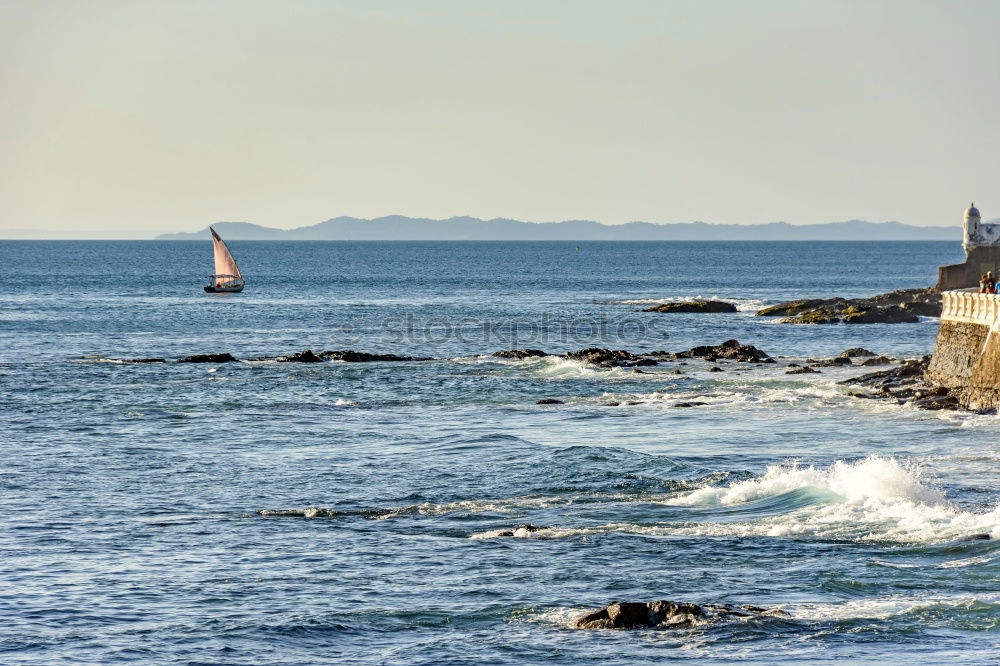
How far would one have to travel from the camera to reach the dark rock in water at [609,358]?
59.7 meters

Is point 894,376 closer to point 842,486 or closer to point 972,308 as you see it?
point 972,308

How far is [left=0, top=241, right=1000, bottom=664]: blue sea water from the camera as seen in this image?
64.8 feet

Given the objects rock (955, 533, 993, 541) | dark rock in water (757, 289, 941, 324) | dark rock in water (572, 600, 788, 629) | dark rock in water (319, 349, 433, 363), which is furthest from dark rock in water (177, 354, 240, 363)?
dark rock in water (572, 600, 788, 629)

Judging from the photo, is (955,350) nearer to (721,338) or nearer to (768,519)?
(768,519)

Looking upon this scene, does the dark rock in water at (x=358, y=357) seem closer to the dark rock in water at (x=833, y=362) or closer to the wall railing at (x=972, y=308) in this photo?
the dark rock in water at (x=833, y=362)

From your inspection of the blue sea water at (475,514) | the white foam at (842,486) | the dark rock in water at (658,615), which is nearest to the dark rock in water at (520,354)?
the blue sea water at (475,514)

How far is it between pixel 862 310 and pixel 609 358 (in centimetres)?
3113

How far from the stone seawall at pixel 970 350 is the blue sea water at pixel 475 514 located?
203 centimetres

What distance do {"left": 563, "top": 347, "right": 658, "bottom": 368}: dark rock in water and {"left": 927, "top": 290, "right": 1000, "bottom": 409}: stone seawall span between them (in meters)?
14.2

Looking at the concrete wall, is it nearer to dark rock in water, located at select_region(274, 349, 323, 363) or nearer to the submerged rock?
the submerged rock

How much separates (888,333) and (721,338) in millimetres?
10042

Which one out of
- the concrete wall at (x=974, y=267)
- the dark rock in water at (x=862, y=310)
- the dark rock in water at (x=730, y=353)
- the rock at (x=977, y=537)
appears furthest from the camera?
the dark rock in water at (x=862, y=310)

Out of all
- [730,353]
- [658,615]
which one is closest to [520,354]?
[730,353]

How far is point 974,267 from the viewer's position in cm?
7481
